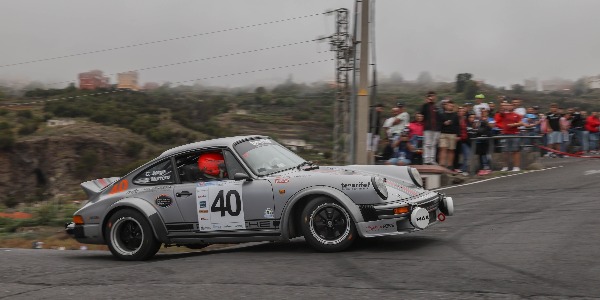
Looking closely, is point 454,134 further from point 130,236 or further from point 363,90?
point 130,236

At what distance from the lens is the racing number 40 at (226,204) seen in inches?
317

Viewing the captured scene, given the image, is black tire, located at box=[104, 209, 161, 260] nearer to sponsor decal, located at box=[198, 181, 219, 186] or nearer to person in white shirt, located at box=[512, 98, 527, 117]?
sponsor decal, located at box=[198, 181, 219, 186]

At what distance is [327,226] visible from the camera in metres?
7.62

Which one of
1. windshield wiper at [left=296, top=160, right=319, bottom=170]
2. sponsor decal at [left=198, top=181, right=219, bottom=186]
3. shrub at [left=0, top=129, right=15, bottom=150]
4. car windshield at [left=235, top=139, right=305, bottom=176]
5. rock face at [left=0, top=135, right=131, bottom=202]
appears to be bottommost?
rock face at [left=0, top=135, right=131, bottom=202]

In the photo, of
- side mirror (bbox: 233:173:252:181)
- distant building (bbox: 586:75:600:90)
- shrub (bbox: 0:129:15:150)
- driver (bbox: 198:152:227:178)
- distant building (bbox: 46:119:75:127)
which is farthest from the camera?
distant building (bbox: 46:119:75:127)

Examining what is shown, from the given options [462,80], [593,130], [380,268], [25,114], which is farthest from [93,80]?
[380,268]

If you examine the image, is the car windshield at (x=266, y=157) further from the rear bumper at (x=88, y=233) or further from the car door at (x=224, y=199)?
the rear bumper at (x=88, y=233)

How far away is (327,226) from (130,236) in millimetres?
2574

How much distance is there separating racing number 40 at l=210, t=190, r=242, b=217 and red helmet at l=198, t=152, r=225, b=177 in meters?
0.33

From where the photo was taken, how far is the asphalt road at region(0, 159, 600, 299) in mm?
5637

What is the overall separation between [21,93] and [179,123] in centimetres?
2365

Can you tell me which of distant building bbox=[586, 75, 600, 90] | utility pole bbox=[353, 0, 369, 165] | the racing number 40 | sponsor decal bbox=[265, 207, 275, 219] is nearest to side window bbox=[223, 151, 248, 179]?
the racing number 40

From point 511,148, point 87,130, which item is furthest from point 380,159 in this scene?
point 87,130

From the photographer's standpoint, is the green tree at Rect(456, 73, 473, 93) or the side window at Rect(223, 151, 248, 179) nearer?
the side window at Rect(223, 151, 248, 179)
